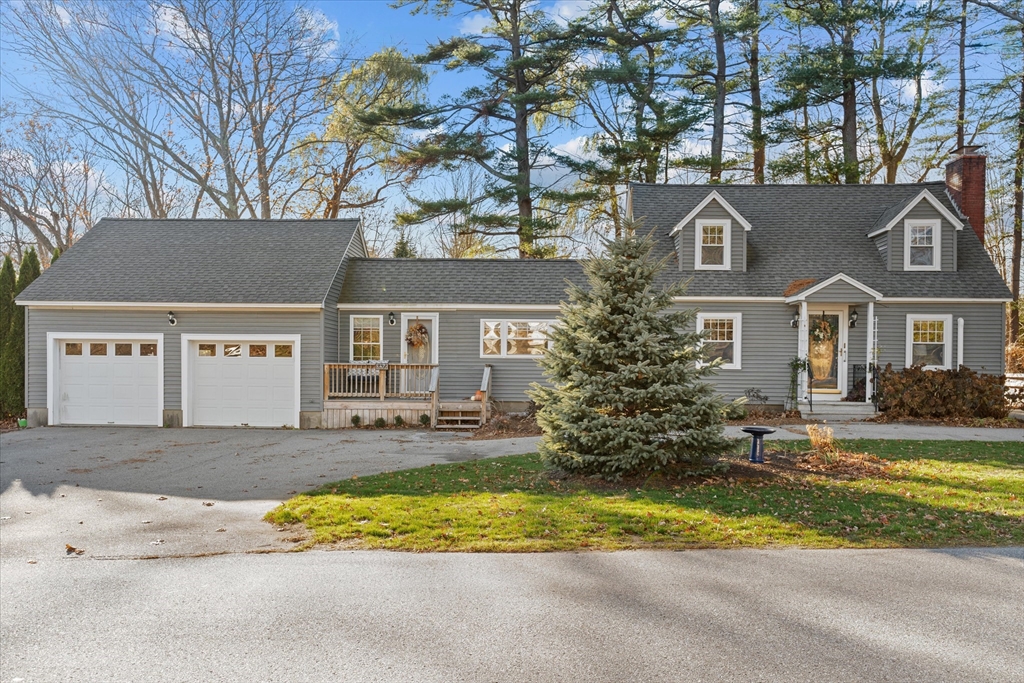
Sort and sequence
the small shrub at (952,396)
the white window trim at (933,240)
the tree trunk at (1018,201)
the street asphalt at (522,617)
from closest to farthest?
the street asphalt at (522,617) < the small shrub at (952,396) < the white window trim at (933,240) < the tree trunk at (1018,201)

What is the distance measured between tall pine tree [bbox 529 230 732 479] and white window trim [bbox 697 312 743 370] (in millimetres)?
8381

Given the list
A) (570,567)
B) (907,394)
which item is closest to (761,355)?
(907,394)

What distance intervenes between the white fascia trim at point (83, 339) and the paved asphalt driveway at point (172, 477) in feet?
2.77

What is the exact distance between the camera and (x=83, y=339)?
53.2 ft

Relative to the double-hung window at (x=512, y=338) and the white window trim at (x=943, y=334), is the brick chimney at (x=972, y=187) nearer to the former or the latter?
the white window trim at (x=943, y=334)

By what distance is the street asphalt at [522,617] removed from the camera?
151 inches

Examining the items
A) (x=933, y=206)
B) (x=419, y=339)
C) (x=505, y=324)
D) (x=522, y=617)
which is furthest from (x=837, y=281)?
(x=522, y=617)

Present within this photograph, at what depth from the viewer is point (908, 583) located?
5.03 m

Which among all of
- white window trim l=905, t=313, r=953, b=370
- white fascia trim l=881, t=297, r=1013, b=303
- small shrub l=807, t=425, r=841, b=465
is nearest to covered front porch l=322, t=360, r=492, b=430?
small shrub l=807, t=425, r=841, b=465

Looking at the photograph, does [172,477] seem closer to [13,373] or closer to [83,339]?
[83,339]

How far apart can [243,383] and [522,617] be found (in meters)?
13.5

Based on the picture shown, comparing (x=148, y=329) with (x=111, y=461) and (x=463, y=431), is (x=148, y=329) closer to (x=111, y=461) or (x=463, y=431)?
(x=111, y=461)

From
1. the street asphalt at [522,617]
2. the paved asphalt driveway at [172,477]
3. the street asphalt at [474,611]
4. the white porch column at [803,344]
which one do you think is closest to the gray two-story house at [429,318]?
the white porch column at [803,344]

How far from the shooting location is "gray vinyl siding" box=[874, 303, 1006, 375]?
16.2 metres
